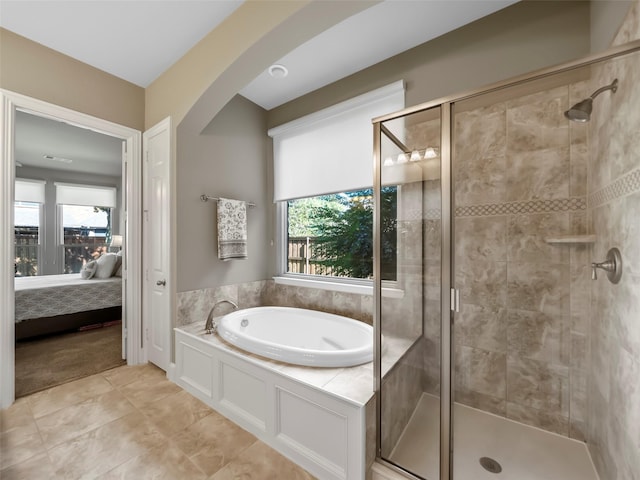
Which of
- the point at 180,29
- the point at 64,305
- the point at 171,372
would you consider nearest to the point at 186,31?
the point at 180,29

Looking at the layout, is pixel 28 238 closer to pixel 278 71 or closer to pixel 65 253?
pixel 65 253

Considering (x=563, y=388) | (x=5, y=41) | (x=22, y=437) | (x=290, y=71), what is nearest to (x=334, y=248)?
(x=290, y=71)

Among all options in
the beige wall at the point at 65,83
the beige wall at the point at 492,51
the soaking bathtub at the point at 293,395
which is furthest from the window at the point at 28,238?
the beige wall at the point at 492,51

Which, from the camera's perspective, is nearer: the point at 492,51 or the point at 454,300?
the point at 454,300

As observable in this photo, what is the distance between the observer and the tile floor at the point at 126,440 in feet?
4.68

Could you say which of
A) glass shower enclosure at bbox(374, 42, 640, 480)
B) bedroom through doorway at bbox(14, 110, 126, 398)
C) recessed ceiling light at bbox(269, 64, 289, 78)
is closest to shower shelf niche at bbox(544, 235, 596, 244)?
glass shower enclosure at bbox(374, 42, 640, 480)

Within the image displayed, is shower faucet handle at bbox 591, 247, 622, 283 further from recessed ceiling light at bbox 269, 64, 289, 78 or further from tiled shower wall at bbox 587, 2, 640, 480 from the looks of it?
recessed ceiling light at bbox 269, 64, 289, 78

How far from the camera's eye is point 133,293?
2.59m

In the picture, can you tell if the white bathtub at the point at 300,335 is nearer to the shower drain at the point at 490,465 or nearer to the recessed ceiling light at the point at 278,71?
the shower drain at the point at 490,465

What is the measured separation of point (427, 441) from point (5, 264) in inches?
118

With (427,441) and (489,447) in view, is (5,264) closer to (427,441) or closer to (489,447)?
(427,441)

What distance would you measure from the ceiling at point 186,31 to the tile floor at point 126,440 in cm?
274

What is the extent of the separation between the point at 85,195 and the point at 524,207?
7.26m

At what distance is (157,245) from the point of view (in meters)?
2.52
